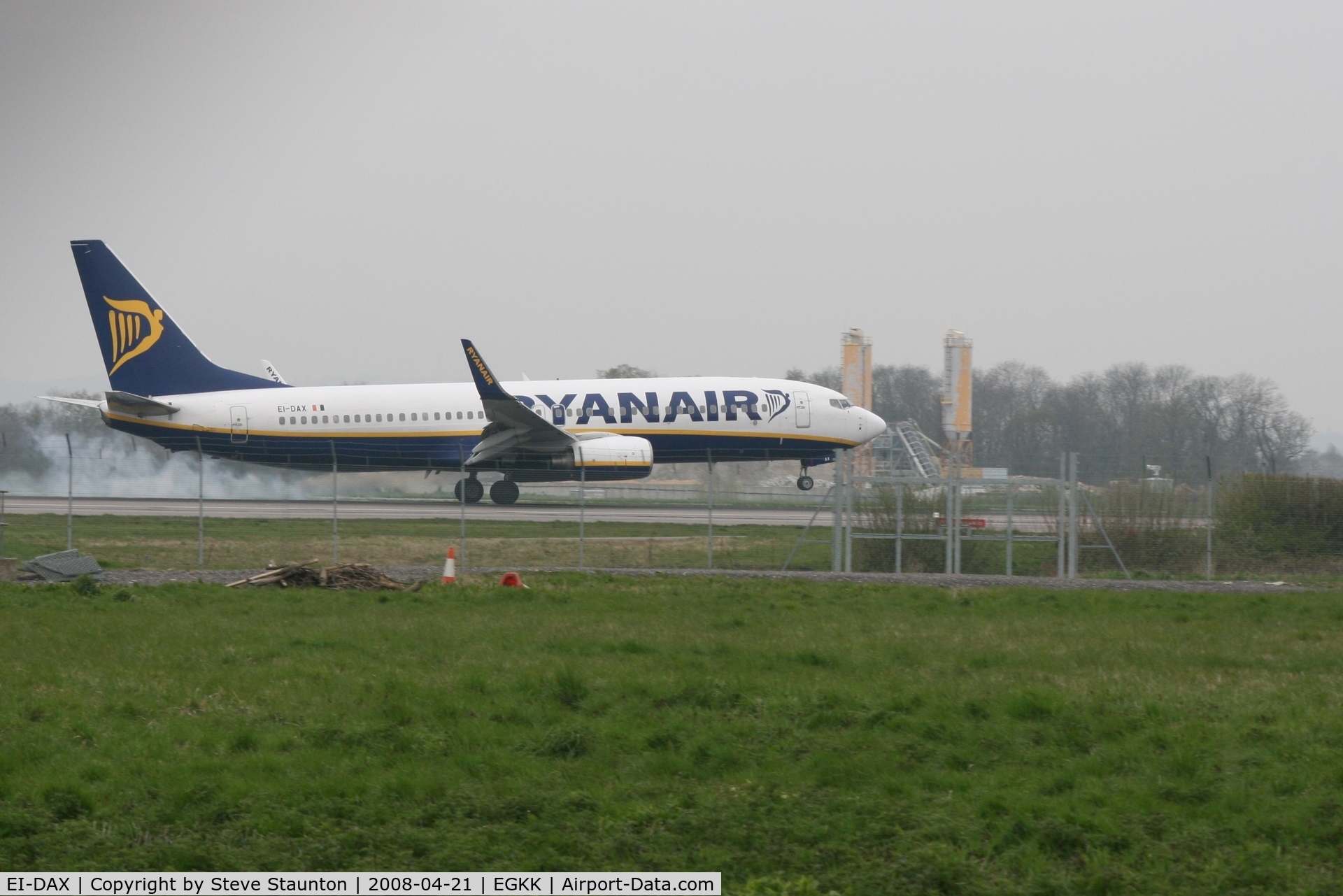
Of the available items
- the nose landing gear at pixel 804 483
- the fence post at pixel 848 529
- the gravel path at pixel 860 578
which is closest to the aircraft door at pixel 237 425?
the gravel path at pixel 860 578

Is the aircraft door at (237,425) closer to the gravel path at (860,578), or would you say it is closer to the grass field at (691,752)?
the gravel path at (860,578)

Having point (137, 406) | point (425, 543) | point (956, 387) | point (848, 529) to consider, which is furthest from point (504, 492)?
point (956, 387)

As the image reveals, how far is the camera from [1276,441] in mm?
61500

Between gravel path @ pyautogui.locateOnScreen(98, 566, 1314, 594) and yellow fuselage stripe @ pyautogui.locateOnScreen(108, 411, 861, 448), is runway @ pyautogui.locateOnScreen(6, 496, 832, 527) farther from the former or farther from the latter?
yellow fuselage stripe @ pyautogui.locateOnScreen(108, 411, 861, 448)

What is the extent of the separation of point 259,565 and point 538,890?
16.8m

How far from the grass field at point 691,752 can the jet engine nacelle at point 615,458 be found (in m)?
18.8

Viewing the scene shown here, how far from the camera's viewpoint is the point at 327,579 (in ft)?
55.8

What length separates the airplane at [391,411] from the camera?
113 feet

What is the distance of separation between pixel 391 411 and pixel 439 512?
1142 cm

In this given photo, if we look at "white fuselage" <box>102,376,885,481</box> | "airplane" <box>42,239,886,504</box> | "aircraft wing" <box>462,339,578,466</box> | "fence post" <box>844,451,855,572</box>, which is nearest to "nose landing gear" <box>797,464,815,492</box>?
"airplane" <box>42,239,886,504</box>

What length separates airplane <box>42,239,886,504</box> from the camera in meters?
34.3

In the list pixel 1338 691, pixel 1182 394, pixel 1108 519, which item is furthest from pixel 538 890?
pixel 1182 394

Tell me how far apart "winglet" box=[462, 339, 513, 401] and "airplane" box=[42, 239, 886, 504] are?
0.57 meters

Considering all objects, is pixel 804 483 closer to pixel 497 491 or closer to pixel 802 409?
pixel 802 409
